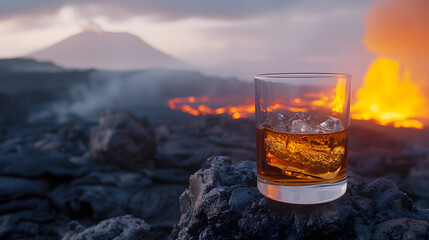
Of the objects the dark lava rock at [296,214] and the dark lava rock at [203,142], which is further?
the dark lava rock at [203,142]

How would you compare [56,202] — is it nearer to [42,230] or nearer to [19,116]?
[42,230]

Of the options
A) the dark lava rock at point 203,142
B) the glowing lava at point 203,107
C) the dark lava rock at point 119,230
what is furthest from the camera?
the glowing lava at point 203,107

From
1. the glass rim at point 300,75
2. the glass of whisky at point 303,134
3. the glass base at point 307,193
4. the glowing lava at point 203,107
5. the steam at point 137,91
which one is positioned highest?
the glass rim at point 300,75

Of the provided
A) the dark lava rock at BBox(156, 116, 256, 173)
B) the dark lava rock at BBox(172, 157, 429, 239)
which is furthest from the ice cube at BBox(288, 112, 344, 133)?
the dark lava rock at BBox(156, 116, 256, 173)

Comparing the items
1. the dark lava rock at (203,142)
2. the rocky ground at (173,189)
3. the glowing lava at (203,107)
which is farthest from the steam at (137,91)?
the dark lava rock at (203,142)

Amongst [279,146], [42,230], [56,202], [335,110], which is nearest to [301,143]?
[279,146]

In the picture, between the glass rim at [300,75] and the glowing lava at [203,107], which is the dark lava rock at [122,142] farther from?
the glowing lava at [203,107]

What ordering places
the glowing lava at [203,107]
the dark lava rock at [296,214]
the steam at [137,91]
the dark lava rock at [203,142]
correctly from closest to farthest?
1. the dark lava rock at [296,214]
2. the dark lava rock at [203,142]
3. the glowing lava at [203,107]
4. the steam at [137,91]

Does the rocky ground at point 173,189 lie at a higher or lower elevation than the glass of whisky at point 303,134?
lower
